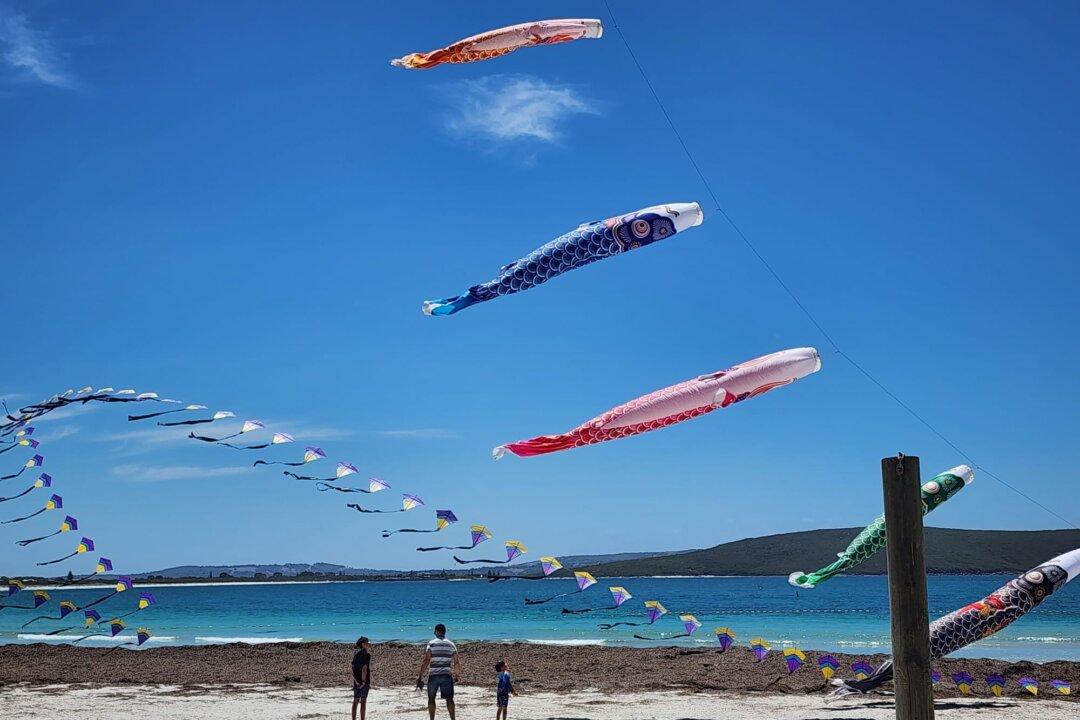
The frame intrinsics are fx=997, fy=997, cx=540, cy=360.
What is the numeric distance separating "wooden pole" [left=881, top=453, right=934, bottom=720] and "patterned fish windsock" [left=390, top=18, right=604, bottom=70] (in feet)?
22.9

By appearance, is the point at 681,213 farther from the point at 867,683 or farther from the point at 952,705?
the point at 952,705

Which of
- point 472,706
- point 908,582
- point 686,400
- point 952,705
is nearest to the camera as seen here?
point 908,582

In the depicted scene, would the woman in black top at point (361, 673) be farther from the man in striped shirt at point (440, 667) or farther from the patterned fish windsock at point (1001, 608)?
the patterned fish windsock at point (1001, 608)

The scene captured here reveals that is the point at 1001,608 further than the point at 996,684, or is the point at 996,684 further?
the point at 996,684

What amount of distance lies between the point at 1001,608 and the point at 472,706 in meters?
7.70

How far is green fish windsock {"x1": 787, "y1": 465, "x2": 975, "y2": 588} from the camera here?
41.4 ft

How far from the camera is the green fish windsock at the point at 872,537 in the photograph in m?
12.6

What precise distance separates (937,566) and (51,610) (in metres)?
93.2

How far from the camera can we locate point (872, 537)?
42.1 ft

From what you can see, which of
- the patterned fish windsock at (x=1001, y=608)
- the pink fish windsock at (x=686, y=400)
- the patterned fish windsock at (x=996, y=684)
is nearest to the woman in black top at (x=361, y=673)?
the pink fish windsock at (x=686, y=400)

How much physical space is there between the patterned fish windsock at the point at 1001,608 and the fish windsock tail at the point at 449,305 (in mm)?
7450

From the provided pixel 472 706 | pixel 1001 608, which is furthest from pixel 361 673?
pixel 1001 608

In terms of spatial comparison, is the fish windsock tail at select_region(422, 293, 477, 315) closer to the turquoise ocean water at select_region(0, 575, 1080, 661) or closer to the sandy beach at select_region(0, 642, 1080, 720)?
the sandy beach at select_region(0, 642, 1080, 720)

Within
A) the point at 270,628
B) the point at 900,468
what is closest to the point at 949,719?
the point at 900,468
